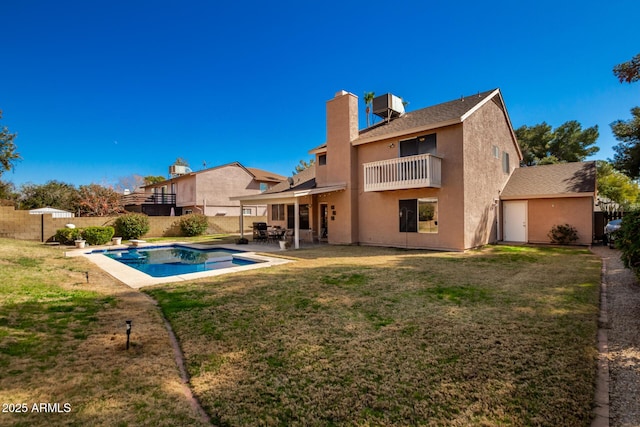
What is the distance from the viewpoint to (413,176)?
12992 millimetres

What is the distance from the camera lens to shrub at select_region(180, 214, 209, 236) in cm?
2322

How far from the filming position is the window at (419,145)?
1366 cm

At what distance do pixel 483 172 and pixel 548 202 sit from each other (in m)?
3.95

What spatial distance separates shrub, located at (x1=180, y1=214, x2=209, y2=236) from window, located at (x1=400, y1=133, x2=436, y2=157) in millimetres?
16314

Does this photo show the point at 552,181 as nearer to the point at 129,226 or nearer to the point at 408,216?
the point at 408,216

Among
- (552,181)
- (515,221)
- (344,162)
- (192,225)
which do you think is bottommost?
(192,225)

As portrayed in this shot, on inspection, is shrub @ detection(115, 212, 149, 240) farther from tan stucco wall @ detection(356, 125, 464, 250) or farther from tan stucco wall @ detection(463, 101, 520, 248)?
tan stucco wall @ detection(463, 101, 520, 248)

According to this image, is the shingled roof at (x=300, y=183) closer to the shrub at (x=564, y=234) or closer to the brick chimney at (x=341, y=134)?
the brick chimney at (x=341, y=134)

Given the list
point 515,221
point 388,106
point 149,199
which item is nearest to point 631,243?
point 515,221

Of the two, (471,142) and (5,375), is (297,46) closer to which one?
(471,142)

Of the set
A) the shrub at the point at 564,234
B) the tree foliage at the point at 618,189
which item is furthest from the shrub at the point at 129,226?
the tree foliage at the point at 618,189

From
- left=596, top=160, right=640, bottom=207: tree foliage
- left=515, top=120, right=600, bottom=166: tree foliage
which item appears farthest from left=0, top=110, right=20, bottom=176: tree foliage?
left=596, top=160, right=640, bottom=207: tree foliage

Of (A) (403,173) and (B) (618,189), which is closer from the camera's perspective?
(A) (403,173)

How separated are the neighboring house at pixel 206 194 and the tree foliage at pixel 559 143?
26301 millimetres
